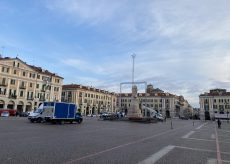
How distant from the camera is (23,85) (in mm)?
82625

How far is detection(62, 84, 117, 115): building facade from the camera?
121 metres

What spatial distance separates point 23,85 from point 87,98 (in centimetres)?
4690

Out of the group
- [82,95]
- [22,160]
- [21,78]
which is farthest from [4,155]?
[82,95]

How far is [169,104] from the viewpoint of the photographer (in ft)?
508

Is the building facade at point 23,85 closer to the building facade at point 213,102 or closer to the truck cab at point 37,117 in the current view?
the truck cab at point 37,117

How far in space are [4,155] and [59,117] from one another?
26.8 metres

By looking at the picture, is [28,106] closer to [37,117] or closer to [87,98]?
[87,98]

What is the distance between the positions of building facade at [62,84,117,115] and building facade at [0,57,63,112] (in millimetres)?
26075

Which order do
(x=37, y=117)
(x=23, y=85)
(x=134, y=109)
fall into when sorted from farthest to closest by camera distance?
1. (x=23, y=85)
2. (x=134, y=109)
3. (x=37, y=117)

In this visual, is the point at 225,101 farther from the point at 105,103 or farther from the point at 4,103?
the point at 4,103

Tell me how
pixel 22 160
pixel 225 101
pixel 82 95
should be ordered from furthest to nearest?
pixel 225 101
pixel 82 95
pixel 22 160

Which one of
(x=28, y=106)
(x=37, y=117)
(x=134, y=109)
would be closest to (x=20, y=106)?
(x=28, y=106)

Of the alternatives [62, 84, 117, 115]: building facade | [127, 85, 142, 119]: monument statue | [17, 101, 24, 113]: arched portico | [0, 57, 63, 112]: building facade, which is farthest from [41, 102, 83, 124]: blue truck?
[62, 84, 117, 115]: building facade

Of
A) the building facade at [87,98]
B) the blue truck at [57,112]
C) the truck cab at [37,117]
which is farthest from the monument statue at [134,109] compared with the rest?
the building facade at [87,98]
